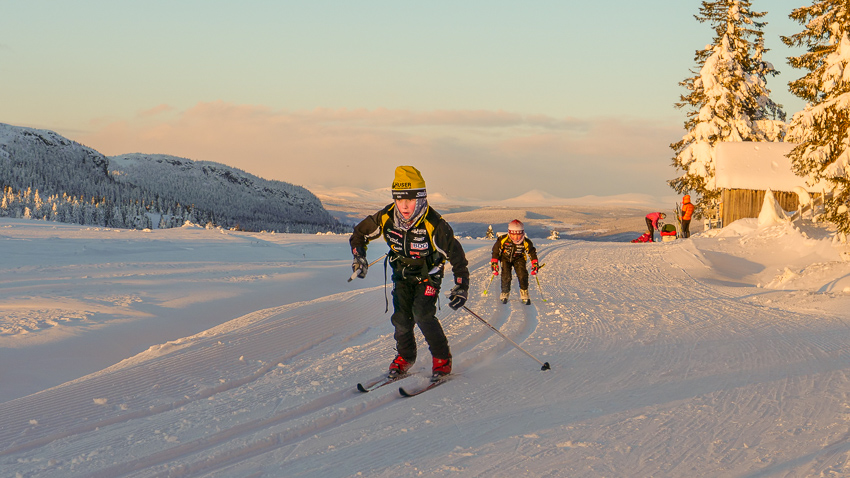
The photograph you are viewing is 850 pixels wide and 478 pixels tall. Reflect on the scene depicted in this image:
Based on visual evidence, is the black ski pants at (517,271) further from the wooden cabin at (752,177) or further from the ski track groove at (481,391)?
the wooden cabin at (752,177)

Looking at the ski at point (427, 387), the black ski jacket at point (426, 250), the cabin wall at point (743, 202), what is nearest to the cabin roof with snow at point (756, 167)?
the cabin wall at point (743, 202)

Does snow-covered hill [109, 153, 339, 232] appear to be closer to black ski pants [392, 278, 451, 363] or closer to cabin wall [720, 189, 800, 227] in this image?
cabin wall [720, 189, 800, 227]

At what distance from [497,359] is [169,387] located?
3187 mm

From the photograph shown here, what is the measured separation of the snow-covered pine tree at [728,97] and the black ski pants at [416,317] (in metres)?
30.4

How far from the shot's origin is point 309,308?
10320 millimetres

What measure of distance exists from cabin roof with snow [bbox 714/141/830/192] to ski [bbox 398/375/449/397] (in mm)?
27543

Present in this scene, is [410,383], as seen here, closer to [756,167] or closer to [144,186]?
[756,167]

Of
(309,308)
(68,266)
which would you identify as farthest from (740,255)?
(68,266)

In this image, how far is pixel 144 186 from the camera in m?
155

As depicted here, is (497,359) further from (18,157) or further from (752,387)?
(18,157)

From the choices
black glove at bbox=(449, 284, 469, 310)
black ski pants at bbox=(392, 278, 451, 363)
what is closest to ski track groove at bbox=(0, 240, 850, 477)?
black ski pants at bbox=(392, 278, 451, 363)

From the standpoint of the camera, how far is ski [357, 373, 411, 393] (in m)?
5.61

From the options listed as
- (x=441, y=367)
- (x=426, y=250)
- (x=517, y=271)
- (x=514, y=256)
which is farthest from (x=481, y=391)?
(x=514, y=256)

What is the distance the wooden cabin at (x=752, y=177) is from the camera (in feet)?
95.9
